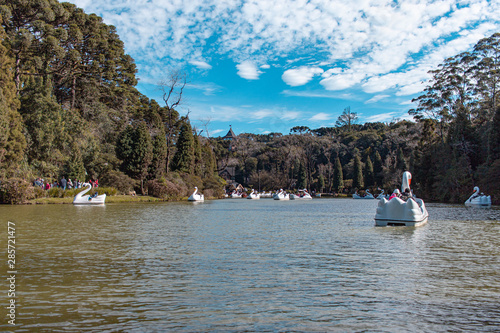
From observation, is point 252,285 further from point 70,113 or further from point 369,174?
point 369,174

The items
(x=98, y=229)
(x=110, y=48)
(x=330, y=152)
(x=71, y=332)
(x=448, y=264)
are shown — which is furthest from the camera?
(x=330, y=152)

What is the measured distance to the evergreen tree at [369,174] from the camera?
7919cm

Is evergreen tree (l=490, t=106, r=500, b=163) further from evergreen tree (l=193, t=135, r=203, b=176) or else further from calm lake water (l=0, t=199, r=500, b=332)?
evergreen tree (l=193, t=135, r=203, b=176)

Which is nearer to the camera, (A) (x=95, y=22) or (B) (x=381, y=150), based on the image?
(A) (x=95, y=22)

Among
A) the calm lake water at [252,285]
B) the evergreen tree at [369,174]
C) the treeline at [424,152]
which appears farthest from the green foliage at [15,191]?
the evergreen tree at [369,174]

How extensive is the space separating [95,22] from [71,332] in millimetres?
48059

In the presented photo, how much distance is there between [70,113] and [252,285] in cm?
3921

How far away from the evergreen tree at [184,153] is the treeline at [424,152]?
30.9 metres

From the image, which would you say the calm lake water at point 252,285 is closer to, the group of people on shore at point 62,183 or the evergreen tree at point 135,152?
the group of people on shore at point 62,183

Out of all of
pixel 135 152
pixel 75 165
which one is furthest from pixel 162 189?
pixel 75 165

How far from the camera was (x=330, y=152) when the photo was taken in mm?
92062

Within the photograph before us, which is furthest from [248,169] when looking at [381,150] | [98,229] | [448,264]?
[448,264]

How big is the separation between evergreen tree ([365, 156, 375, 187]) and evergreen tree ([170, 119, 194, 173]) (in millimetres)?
40787

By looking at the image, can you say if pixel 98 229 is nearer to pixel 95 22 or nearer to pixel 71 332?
pixel 71 332
